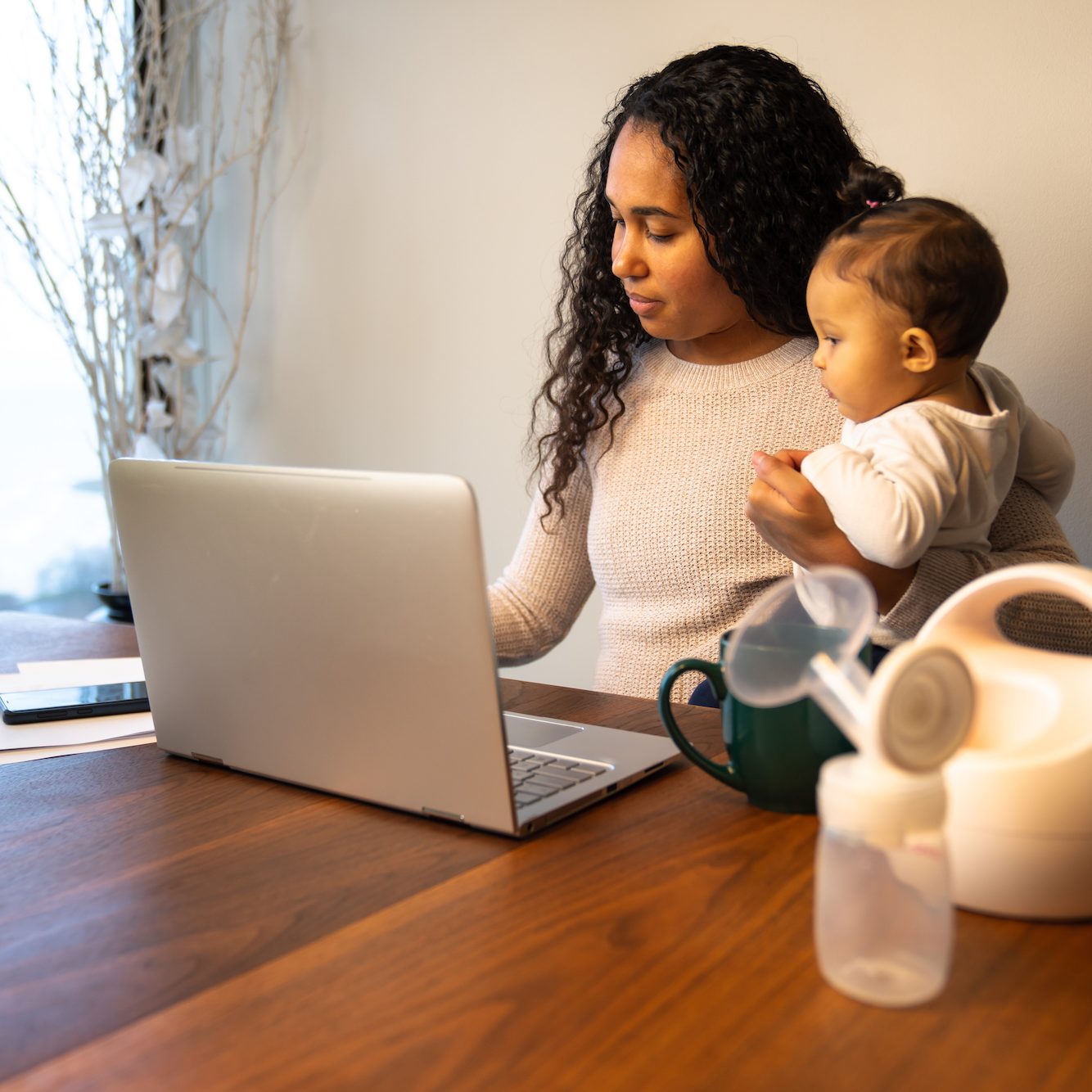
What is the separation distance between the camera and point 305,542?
0.77 meters

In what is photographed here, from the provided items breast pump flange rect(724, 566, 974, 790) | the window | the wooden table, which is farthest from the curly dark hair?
the window

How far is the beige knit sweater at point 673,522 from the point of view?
1.44 metres

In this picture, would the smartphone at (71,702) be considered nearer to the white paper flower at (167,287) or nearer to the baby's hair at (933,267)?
the baby's hair at (933,267)

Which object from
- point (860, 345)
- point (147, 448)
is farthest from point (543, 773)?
point (147, 448)

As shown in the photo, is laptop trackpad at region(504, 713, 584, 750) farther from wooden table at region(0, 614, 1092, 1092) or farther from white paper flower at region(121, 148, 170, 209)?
white paper flower at region(121, 148, 170, 209)

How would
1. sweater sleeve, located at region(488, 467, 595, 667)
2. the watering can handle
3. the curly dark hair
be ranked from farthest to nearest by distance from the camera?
sweater sleeve, located at region(488, 467, 595, 667) → the curly dark hair → the watering can handle

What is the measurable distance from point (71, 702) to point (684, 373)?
2.81 ft

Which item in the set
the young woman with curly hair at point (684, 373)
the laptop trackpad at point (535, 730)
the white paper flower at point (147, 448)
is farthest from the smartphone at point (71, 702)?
the white paper flower at point (147, 448)

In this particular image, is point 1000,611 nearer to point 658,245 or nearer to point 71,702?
point 658,245

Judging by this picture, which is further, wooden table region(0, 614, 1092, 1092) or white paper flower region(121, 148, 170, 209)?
white paper flower region(121, 148, 170, 209)


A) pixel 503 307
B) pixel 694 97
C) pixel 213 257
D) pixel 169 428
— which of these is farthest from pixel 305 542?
pixel 213 257

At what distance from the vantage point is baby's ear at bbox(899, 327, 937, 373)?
1.05 metres

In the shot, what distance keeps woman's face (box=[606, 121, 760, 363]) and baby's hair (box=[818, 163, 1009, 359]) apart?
345 mm

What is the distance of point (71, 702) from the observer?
108 cm
